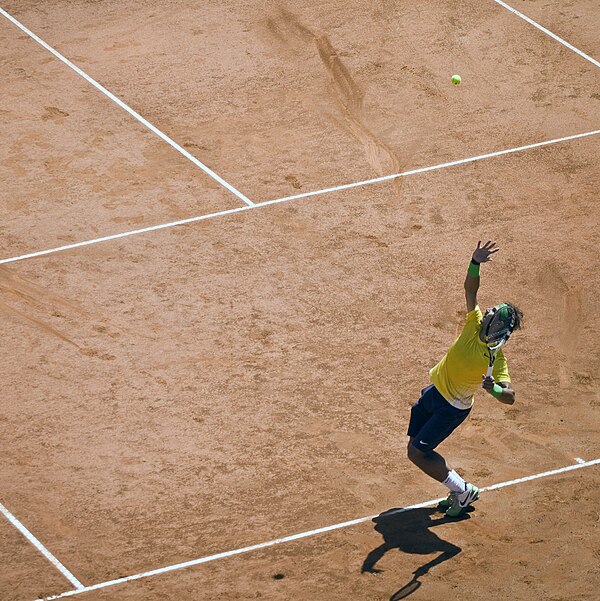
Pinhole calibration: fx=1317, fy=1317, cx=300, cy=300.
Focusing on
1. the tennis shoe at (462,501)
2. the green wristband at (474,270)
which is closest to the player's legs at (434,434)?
the tennis shoe at (462,501)

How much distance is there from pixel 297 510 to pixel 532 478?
2.37m

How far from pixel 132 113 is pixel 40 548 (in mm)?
8844

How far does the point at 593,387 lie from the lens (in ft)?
47.0

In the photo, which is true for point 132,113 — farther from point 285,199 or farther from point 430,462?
point 430,462

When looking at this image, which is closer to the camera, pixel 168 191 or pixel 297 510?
pixel 297 510

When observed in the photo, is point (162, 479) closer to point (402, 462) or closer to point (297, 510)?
point (297, 510)

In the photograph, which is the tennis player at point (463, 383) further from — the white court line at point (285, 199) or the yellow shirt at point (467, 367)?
the white court line at point (285, 199)

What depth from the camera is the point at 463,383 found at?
12078mm

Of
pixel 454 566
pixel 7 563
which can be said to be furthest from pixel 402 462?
pixel 7 563

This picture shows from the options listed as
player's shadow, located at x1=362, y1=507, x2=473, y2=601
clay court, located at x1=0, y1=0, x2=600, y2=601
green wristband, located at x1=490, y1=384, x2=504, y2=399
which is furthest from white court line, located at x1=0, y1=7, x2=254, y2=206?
green wristband, located at x1=490, y1=384, x2=504, y2=399

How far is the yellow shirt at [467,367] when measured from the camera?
39.3 feet

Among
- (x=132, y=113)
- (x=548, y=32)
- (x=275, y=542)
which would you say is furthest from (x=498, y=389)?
(x=548, y=32)

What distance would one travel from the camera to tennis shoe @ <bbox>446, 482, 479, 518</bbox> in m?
12.3

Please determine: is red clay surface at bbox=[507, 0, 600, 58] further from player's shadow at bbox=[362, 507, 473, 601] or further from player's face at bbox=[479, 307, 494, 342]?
player's shadow at bbox=[362, 507, 473, 601]
